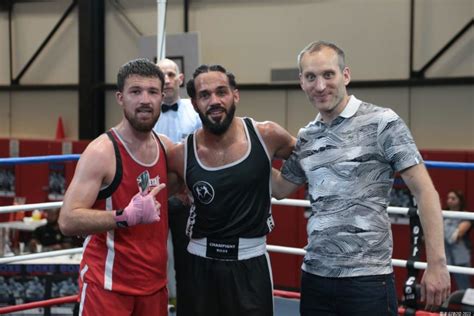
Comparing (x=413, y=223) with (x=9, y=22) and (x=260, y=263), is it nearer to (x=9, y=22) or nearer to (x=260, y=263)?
(x=260, y=263)

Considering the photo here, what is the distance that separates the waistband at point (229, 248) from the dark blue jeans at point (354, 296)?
1.01 feet

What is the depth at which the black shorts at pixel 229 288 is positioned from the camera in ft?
9.22

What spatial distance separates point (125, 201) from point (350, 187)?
860mm

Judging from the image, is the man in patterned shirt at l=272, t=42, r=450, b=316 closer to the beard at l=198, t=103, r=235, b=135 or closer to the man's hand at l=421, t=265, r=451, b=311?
the man's hand at l=421, t=265, r=451, b=311

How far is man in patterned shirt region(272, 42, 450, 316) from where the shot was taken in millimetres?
2549

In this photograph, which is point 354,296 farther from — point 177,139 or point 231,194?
point 177,139

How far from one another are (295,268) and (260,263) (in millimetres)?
5674

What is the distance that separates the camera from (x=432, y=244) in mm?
2426

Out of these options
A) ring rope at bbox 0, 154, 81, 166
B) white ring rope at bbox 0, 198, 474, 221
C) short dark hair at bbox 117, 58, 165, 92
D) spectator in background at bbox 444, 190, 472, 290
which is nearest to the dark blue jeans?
white ring rope at bbox 0, 198, 474, 221

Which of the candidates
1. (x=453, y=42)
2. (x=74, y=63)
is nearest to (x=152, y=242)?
(x=453, y=42)

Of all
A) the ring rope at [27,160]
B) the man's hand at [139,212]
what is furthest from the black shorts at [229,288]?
the ring rope at [27,160]

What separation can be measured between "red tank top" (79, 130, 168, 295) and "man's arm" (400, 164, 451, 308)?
102 centimetres

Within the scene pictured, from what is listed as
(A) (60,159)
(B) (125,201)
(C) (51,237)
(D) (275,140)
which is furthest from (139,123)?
(C) (51,237)

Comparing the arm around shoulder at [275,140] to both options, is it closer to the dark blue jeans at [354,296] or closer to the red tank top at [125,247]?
the red tank top at [125,247]
